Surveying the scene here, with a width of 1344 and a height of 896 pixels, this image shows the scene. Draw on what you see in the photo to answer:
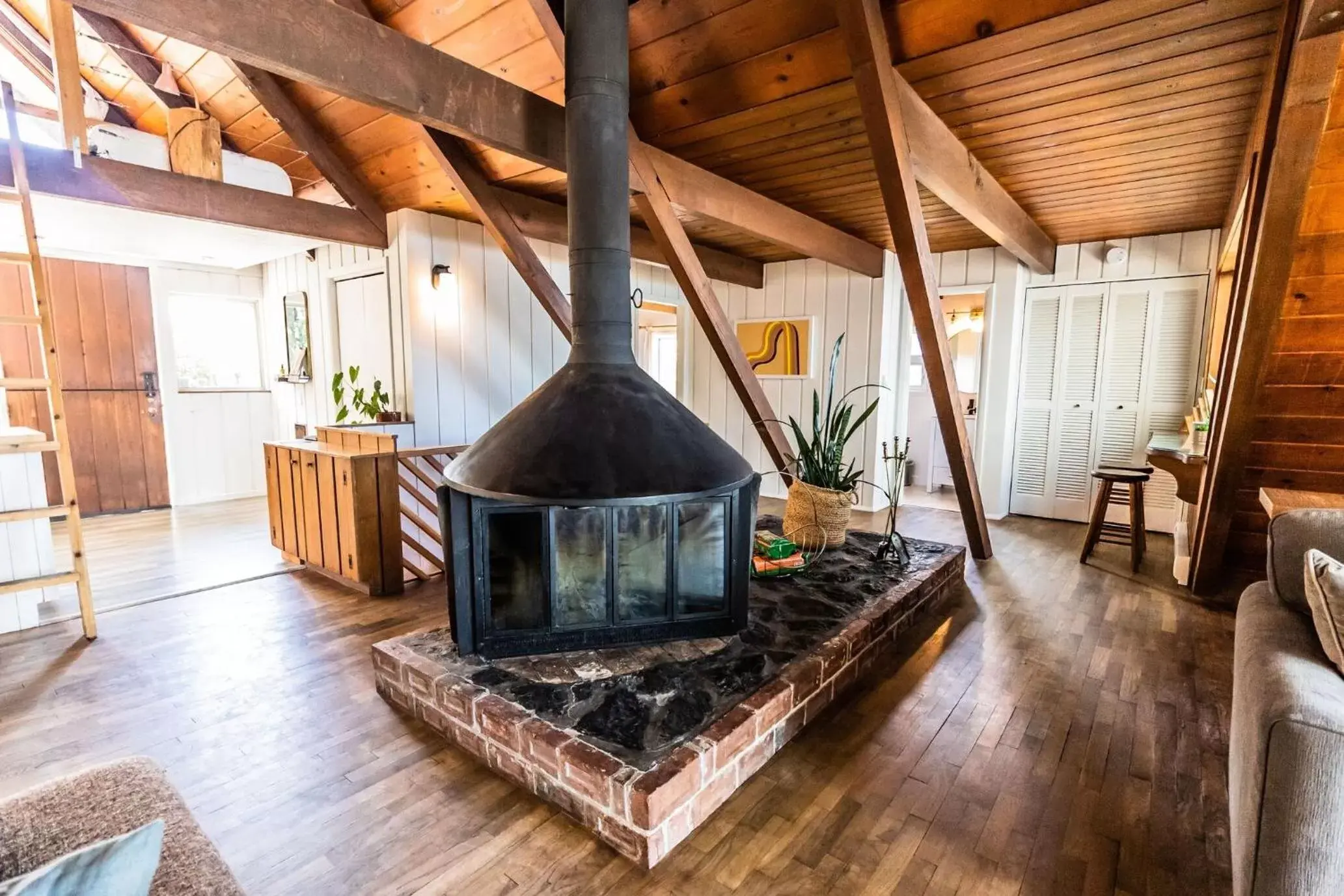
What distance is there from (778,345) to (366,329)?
12.0 feet

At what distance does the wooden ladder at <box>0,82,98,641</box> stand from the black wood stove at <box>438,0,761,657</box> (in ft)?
6.50

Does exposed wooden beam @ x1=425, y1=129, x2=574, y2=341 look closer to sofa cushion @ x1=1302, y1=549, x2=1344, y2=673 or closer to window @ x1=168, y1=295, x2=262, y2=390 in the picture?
sofa cushion @ x1=1302, y1=549, x2=1344, y2=673

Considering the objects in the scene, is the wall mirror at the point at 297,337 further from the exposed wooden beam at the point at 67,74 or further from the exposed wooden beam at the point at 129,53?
the exposed wooden beam at the point at 67,74

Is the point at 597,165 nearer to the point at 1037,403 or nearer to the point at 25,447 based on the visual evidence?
the point at 25,447

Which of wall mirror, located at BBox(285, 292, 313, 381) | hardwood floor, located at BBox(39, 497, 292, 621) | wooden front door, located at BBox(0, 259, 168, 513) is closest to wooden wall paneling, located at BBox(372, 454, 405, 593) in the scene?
hardwood floor, located at BBox(39, 497, 292, 621)

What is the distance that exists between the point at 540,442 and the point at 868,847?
1482 mm

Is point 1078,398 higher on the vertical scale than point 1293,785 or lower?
higher

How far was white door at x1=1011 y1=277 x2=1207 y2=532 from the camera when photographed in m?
4.53

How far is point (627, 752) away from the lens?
164 centimetres

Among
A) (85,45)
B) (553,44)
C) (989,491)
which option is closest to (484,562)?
(553,44)

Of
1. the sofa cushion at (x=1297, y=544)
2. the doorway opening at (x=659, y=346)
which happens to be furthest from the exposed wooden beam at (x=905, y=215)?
the doorway opening at (x=659, y=346)

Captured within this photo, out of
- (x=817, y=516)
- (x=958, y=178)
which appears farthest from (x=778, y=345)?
(x=958, y=178)

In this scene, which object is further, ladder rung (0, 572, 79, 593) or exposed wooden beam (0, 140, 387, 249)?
exposed wooden beam (0, 140, 387, 249)

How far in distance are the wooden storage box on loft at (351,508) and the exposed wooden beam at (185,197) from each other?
4.26 ft
